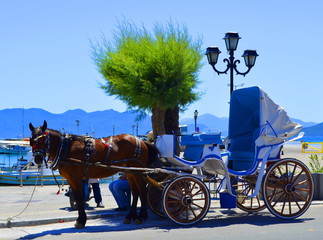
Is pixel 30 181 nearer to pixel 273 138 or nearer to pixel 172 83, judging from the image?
pixel 172 83

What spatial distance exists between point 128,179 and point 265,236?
11.0ft

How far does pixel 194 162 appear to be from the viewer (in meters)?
10.8

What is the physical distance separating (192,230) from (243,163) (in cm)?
278

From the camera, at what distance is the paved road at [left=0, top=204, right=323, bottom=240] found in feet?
30.4

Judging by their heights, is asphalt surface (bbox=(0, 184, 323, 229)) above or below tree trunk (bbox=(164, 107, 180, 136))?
below

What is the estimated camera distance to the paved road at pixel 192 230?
9.26 meters

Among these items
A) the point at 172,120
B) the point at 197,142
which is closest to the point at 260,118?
the point at 197,142

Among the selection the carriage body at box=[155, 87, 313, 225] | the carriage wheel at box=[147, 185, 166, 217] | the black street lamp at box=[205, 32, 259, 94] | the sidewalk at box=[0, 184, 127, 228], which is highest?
the black street lamp at box=[205, 32, 259, 94]

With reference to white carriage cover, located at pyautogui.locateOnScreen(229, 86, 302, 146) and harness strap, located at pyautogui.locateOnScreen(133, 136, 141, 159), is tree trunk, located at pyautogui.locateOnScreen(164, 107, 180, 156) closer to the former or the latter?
white carriage cover, located at pyautogui.locateOnScreen(229, 86, 302, 146)

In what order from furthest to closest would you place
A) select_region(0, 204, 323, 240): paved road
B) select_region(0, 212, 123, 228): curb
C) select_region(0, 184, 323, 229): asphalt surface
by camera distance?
select_region(0, 184, 323, 229): asphalt surface
select_region(0, 212, 123, 228): curb
select_region(0, 204, 323, 240): paved road

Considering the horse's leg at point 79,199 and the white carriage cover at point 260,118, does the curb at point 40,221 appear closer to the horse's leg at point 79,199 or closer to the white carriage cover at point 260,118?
the horse's leg at point 79,199

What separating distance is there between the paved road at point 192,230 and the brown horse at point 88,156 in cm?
43

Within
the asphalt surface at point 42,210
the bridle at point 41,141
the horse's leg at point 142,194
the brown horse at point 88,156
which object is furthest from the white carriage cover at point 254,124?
the bridle at point 41,141

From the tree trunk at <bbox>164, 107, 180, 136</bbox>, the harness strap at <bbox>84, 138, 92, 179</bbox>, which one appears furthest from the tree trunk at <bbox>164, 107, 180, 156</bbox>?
the harness strap at <bbox>84, 138, 92, 179</bbox>
